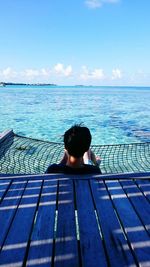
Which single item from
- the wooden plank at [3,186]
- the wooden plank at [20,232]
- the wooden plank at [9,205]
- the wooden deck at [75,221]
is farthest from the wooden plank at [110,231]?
the wooden plank at [3,186]

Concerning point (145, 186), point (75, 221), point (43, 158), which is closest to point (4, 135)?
point (43, 158)

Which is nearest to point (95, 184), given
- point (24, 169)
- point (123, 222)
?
point (123, 222)

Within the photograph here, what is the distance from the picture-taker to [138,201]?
2.43 meters

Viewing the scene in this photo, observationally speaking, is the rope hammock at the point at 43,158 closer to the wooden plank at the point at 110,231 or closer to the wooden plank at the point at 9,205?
the wooden plank at the point at 9,205

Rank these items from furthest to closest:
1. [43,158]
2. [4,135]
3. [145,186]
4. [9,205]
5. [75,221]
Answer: [43,158]
[4,135]
[145,186]
[9,205]
[75,221]

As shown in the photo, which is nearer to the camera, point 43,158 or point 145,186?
point 145,186

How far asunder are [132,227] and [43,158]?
6511 millimetres

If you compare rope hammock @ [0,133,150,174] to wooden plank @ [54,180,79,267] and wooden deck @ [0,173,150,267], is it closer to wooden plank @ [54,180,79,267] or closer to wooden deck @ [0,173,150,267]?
wooden deck @ [0,173,150,267]

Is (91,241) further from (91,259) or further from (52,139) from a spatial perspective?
(52,139)

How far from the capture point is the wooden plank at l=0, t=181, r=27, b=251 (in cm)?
200

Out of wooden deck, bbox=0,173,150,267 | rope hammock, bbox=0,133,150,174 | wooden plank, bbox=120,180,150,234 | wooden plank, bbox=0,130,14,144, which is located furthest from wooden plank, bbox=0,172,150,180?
wooden plank, bbox=0,130,14,144

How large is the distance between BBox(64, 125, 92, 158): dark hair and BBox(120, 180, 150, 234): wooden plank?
0.46 metres

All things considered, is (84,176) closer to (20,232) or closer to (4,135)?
(20,232)

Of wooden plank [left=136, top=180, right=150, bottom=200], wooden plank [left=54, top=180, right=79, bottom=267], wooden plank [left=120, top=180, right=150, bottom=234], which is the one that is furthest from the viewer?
wooden plank [left=136, top=180, right=150, bottom=200]
